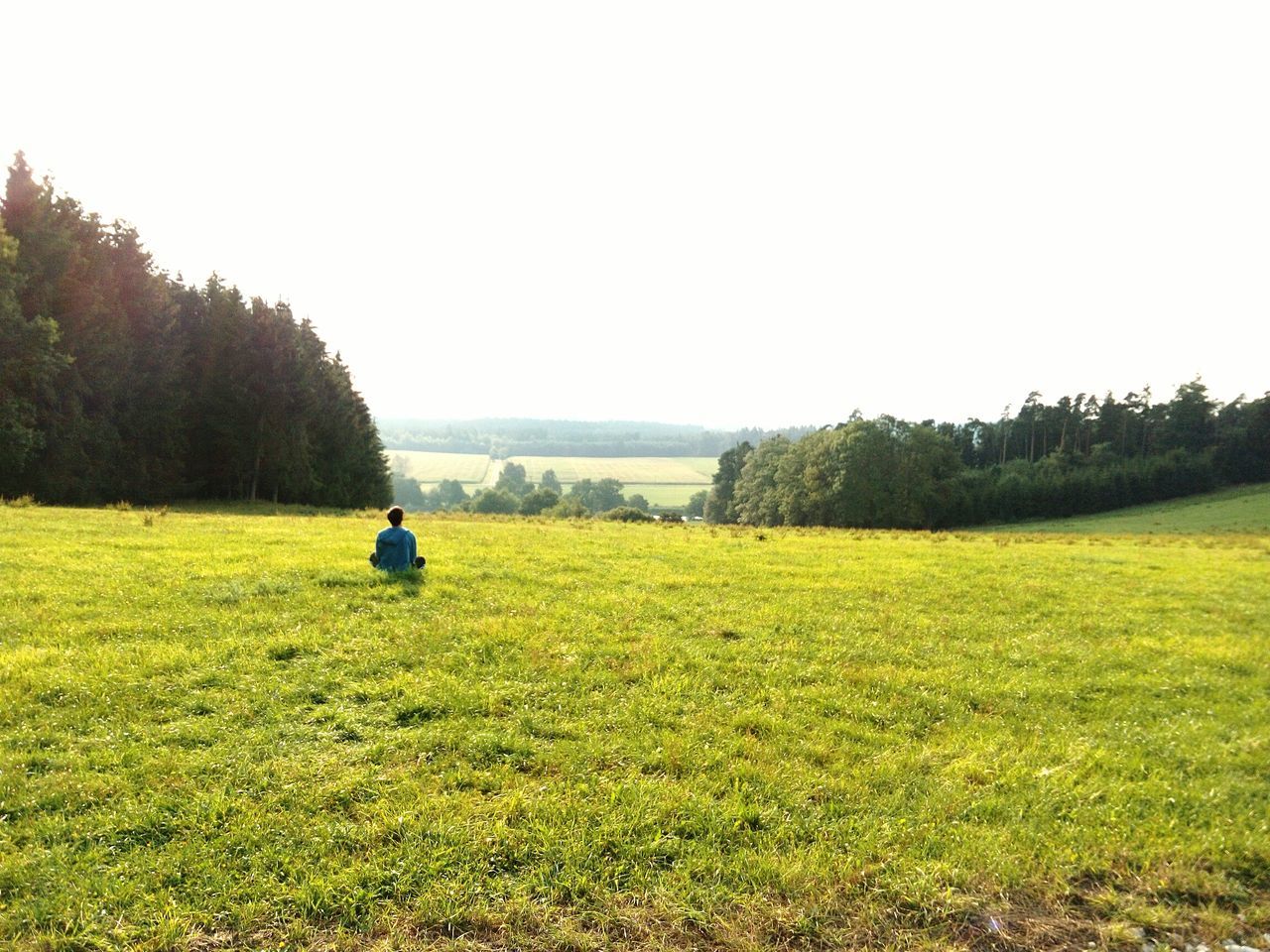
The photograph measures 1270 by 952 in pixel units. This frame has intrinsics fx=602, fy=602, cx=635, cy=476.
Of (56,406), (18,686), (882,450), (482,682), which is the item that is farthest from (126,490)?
(882,450)

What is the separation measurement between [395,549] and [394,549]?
2 cm

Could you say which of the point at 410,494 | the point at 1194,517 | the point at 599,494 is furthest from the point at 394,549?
the point at 410,494

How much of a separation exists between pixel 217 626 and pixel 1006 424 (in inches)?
4803

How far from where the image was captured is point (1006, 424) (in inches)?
4195

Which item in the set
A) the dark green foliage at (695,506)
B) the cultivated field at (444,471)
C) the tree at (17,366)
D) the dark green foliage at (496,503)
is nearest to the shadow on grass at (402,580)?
the tree at (17,366)

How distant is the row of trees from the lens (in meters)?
28.8

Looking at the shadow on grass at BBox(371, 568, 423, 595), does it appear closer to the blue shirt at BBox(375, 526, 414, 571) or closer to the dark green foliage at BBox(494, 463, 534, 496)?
the blue shirt at BBox(375, 526, 414, 571)

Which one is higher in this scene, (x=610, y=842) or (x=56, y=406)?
(x=56, y=406)

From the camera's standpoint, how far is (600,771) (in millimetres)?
5551

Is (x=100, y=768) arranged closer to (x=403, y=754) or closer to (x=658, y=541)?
(x=403, y=754)

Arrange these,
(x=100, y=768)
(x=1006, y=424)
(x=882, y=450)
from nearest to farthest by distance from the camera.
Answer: (x=100, y=768)
(x=882, y=450)
(x=1006, y=424)

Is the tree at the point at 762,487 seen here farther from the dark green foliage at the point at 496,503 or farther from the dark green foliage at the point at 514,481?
the dark green foliage at the point at 514,481

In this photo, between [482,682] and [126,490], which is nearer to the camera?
[482,682]

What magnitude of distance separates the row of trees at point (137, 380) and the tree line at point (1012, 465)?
171 feet
